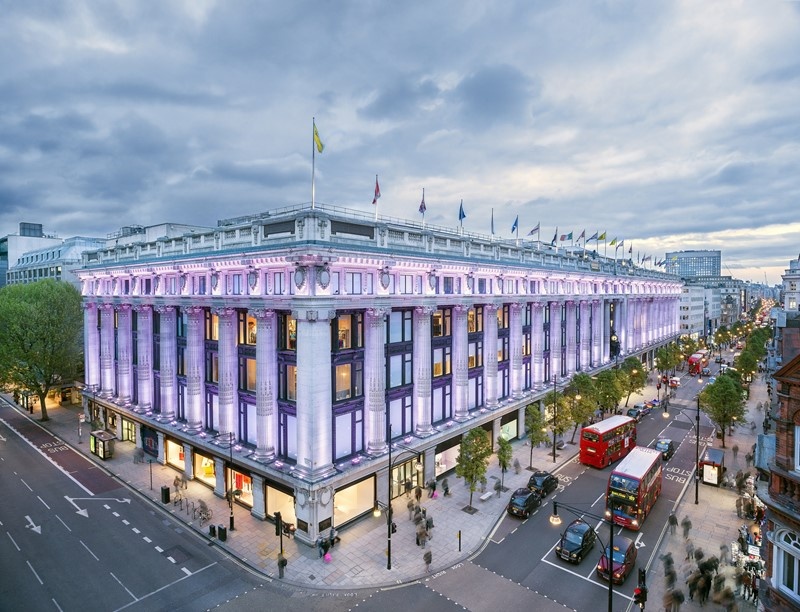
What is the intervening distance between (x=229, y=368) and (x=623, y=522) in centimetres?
3510

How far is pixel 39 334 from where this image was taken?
59.3m

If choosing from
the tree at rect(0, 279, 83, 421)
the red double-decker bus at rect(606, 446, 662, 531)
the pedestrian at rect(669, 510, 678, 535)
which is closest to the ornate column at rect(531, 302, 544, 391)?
the red double-decker bus at rect(606, 446, 662, 531)

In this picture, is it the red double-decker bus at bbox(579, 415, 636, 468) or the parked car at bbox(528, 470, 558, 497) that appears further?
the red double-decker bus at bbox(579, 415, 636, 468)

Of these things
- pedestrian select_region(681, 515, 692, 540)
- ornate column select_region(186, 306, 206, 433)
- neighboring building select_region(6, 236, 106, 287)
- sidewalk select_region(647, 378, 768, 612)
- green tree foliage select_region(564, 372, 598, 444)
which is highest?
neighboring building select_region(6, 236, 106, 287)

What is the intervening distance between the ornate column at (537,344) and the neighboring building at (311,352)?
267 millimetres

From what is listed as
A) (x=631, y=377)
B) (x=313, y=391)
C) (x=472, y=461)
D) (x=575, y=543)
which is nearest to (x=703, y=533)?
(x=575, y=543)

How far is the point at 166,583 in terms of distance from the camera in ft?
92.5

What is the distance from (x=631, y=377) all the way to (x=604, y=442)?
26.7 meters

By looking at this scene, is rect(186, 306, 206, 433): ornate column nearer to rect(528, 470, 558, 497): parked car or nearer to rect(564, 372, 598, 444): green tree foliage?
rect(528, 470, 558, 497): parked car

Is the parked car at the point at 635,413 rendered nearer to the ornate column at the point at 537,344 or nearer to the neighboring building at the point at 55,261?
the ornate column at the point at 537,344

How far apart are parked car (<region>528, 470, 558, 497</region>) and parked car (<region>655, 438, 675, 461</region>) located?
16.2m

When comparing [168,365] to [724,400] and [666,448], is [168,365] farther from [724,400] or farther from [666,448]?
[724,400]

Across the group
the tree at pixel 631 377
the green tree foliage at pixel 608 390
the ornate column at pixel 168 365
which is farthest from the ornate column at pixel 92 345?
the tree at pixel 631 377

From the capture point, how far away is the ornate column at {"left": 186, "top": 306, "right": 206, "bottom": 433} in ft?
143
